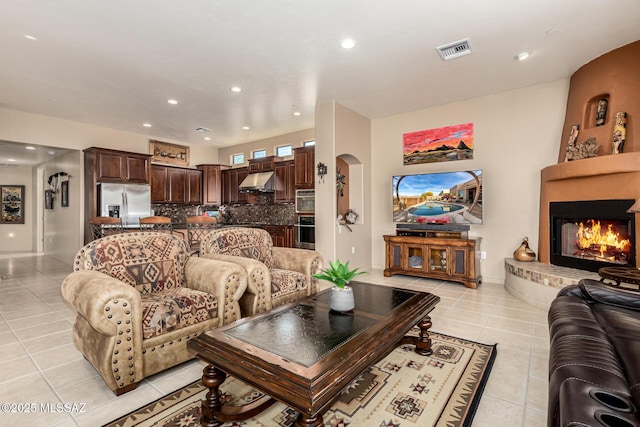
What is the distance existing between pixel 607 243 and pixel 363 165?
3509 millimetres

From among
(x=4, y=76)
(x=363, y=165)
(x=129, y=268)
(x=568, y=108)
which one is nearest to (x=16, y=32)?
(x=4, y=76)

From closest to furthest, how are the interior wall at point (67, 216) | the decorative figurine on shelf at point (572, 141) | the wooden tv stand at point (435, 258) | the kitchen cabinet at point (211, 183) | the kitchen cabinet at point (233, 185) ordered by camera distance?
the decorative figurine on shelf at point (572, 141), the wooden tv stand at point (435, 258), the interior wall at point (67, 216), the kitchen cabinet at point (233, 185), the kitchen cabinet at point (211, 183)

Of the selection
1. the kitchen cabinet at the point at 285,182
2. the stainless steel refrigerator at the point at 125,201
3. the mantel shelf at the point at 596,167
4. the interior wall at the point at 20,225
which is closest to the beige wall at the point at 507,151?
the mantel shelf at the point at 596,167

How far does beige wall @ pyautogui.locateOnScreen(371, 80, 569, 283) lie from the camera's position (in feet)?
13.9

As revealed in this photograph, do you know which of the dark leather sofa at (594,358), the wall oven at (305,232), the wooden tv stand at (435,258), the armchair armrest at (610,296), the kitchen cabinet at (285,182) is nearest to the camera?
the dark leather sofa at (594,358)

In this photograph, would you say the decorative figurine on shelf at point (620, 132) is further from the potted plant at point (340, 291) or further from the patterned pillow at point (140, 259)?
the patterned pillow at point (140, 259)

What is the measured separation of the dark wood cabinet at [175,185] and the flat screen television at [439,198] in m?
5.10

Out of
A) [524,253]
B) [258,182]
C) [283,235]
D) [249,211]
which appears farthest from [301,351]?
[249,211]

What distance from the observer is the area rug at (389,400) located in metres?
1.60

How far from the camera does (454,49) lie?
3.31 m

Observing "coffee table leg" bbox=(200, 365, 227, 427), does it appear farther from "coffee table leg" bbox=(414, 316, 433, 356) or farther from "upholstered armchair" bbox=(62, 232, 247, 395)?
"coffee table leg" bbox=(414, 316, 433, 356)

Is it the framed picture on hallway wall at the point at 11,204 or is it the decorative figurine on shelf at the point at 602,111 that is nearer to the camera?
the decorative figurine on shelf at the point at 602,111

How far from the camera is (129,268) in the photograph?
2.36 meters

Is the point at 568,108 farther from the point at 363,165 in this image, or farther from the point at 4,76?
the point at 4,76
